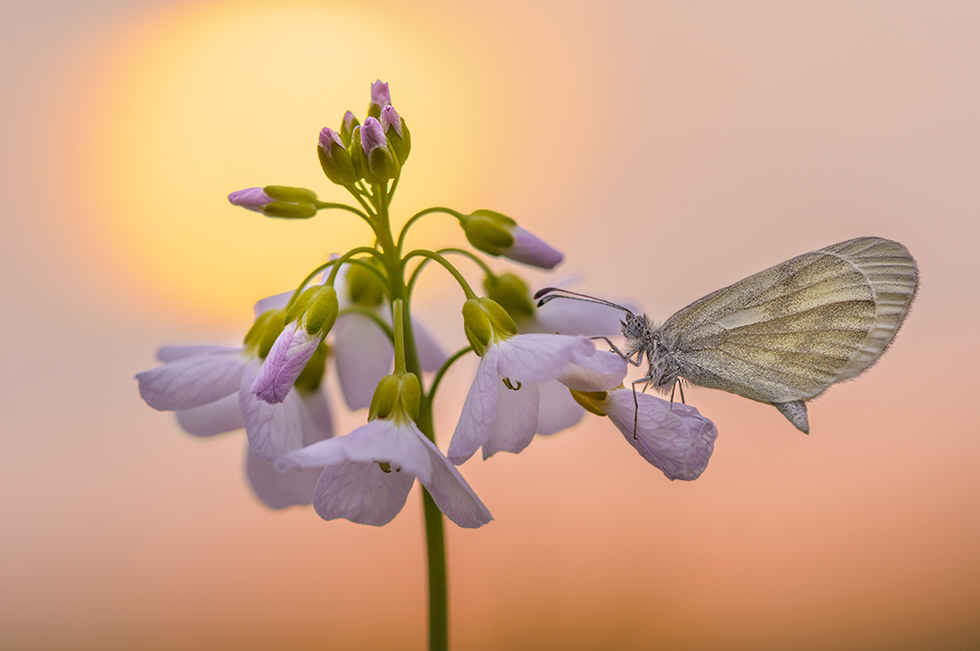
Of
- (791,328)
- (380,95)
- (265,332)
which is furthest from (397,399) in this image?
(791,328)

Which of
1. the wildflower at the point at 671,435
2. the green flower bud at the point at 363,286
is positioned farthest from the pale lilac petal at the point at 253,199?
the wildflower at the point at 671,435

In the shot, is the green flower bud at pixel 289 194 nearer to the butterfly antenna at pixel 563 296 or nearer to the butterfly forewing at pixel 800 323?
the butterfly antenna at pixel 563 296

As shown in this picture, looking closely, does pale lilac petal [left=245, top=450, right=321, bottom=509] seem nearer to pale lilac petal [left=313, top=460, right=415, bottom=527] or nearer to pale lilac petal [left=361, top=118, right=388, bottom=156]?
pale lilac petal [left=313, top=460, right=415, bottom=527]

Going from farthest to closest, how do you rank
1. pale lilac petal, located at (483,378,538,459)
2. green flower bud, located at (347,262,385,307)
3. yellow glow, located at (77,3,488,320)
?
yellow glow, located at (77,3,488,320), green flower bud, located at (347,262,385,307), pale lilac petal, located at (483,378,538,459)

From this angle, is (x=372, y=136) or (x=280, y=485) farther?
(x=280, y=485)

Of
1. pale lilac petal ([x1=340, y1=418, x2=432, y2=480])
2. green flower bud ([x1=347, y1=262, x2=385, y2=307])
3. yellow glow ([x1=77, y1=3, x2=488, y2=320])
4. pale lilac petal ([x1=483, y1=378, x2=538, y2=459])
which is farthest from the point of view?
yellow glow ([x1=77, y1=3, x2=488, y2=320])

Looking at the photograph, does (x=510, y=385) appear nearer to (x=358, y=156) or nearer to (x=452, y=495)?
(x=452, y=495)

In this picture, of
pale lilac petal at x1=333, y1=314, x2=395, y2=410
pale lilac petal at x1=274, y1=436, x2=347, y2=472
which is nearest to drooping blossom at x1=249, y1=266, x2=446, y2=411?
pale lilac petal at x1=333, y1=314, x2=395, y2=410
